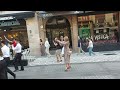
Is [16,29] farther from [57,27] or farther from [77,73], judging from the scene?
[77,73]

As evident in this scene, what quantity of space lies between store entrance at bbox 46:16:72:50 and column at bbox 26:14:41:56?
1.19m

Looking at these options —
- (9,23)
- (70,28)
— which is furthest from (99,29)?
(9,23)

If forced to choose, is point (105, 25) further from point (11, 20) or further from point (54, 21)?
point (11, 20)

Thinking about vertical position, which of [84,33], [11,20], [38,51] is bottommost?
[38,51]

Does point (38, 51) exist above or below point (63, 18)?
below

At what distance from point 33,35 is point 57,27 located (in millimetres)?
2142

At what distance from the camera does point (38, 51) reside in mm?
20109

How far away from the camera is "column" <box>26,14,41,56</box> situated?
2016 cm

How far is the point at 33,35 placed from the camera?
798 inches

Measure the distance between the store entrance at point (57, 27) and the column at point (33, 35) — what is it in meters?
1.19

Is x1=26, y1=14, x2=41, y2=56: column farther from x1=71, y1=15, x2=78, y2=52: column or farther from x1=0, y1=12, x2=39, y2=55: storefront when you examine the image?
x1=71, y1=15, x2=78, y2=52: column
